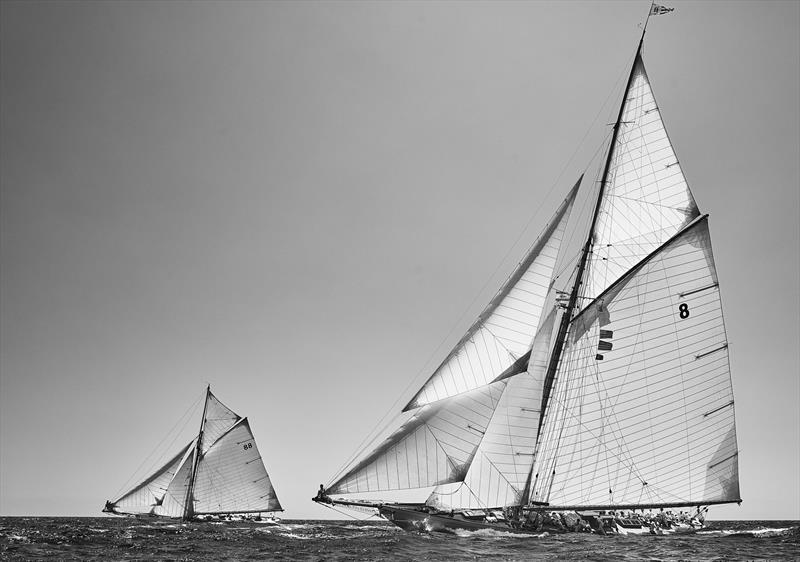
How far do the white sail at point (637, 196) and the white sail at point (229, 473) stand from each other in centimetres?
4649

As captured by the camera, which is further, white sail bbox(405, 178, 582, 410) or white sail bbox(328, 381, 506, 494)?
white sail bbox(405, 178, 582, 410)

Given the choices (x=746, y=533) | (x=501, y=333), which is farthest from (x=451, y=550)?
(x=746, y=533)

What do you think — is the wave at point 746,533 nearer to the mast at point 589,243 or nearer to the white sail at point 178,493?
the mast at point 589,243

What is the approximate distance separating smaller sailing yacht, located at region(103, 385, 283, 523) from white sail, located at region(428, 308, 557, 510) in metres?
40.6

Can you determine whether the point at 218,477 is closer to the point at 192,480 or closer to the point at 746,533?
the point at 192,480

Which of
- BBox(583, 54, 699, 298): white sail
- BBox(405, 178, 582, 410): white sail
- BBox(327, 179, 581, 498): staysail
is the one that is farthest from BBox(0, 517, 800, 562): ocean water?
BBox(583, 54, 699, 298): white sail

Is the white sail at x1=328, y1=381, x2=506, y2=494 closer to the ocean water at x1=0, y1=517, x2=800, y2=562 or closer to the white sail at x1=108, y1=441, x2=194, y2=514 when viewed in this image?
the ocean water at x1=0, y1=517, x2=800, y2=562

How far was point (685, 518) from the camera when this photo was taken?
4166cm

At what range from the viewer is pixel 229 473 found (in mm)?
73750

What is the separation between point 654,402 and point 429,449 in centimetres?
1314

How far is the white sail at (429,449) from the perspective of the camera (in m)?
35.2

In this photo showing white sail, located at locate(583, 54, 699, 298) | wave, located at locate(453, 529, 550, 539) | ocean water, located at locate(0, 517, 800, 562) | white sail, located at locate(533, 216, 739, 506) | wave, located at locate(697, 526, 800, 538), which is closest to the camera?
ocean water, located at locate(0, 517, 800, 562)

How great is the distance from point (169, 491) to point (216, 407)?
10504 millimetres

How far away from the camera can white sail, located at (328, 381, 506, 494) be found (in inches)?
1385
